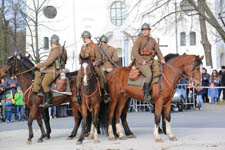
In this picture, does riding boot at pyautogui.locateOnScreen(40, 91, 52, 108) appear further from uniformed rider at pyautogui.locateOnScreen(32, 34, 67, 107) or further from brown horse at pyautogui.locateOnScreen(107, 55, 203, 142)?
brown horse at pyautogui.locateOnScreen(107, 55, 203, 142)

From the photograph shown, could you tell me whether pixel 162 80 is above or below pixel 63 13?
below

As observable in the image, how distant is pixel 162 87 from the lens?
15195mm

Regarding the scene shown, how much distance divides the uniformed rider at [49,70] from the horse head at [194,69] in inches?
153

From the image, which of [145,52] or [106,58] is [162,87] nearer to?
[145,52]

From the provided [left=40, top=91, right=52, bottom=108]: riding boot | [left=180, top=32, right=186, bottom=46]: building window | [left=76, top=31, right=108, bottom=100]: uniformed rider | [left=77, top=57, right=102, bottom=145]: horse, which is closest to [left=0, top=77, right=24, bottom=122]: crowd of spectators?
[left=40, top=91, right=52, bottom=108]: riding boot

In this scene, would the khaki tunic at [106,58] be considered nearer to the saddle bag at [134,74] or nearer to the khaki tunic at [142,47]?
the saddle bag at [134,74]

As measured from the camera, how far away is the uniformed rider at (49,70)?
51.6 feet

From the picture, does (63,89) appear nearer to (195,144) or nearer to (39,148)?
(39,148)

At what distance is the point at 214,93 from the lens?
29547 mm

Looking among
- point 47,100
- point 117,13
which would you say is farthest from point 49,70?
point 117,13

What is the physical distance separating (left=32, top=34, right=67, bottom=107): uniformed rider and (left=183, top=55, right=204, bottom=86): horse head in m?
3.87

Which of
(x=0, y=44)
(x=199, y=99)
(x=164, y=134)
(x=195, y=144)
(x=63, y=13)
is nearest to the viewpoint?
(x=195, y=144)

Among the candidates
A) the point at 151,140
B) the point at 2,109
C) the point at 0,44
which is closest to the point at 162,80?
the point at 151,140

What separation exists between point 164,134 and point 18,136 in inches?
193
